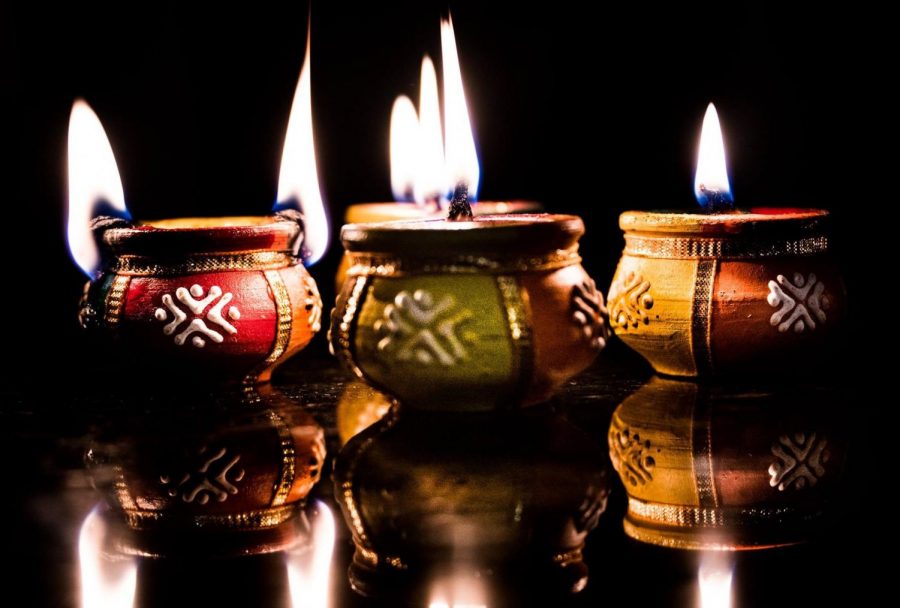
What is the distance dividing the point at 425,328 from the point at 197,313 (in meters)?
0.32

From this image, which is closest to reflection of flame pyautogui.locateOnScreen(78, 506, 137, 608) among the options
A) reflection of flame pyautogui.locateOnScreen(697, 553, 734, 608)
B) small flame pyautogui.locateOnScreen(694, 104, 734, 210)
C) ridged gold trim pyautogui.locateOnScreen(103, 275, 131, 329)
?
reflection of flame pyautogui.locateOnScreen(697, 553, 734, 608)

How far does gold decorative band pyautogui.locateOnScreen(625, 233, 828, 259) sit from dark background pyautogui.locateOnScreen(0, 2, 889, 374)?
A: 0.58 metres

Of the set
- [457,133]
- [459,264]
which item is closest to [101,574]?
[459,264]

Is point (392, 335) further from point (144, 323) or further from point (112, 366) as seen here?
point (112, 366)

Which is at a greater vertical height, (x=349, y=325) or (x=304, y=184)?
(x=304, y=184)

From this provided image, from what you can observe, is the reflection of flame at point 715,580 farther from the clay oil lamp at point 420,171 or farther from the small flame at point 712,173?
the clay oil lamp at point 420,171

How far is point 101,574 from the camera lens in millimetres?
955

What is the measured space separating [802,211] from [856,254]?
0.60 metres

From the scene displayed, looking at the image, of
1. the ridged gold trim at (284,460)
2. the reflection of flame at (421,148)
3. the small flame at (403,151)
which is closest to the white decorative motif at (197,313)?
the ridged gold trim at (284,460)

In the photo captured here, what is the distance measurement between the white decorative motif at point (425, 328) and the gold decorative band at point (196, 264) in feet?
0.89

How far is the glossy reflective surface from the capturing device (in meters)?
0.91

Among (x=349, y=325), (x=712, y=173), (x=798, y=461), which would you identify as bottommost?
(x=798, y=461)

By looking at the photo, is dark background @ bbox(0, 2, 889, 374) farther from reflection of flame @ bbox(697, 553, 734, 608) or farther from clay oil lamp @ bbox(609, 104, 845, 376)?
reflection of flame @ bbox(697, 553, 734, 608)

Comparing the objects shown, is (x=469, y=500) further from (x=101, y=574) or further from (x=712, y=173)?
(x=712, y=173)
